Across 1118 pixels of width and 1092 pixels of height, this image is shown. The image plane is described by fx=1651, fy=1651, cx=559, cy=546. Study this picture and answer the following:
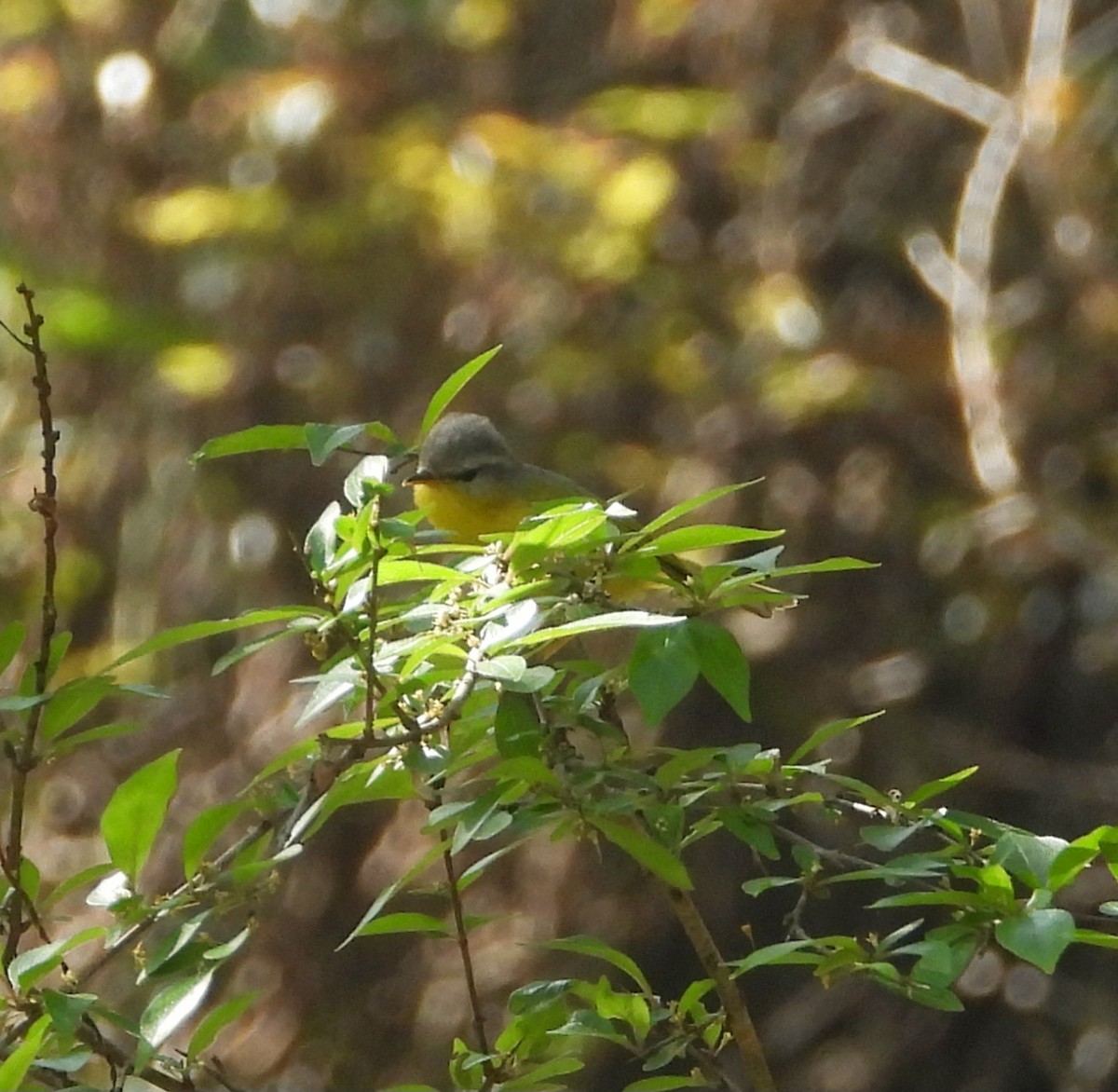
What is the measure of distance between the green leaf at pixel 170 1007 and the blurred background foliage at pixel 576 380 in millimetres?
3653

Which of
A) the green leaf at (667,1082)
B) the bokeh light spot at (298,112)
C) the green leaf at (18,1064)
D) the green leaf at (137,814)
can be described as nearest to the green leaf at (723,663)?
the green leaf at (667,1082)

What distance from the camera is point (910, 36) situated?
17.2 ft

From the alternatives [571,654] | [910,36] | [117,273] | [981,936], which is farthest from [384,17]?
[981,936]

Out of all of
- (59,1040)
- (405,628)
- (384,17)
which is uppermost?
(384,17)

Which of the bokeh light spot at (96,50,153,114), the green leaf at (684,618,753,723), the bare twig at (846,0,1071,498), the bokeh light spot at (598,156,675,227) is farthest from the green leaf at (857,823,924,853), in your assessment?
the bokeh light spot at (96,50,153,114)

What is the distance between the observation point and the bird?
2846mm

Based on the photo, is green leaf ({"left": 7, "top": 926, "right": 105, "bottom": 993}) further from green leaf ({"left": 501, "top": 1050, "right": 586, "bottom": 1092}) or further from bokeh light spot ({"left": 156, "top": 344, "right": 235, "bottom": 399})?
bokeh light spot ({"left": 156, "top": 344, "right": 235, "bottom": 399})

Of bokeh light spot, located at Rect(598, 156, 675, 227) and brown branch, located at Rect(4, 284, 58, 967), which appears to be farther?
bokeh light spot, located at Rect(598, 156, 675, 227)

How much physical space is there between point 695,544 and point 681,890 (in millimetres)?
361

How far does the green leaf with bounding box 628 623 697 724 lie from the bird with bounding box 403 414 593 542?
4.76ft

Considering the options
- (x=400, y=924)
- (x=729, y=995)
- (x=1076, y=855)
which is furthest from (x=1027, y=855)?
(x=400, y=924)

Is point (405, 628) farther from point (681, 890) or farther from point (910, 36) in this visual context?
point (910, 36)

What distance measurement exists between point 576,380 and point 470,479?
2.05 meters

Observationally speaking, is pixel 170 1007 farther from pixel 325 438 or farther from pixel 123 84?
pixel 123 84
